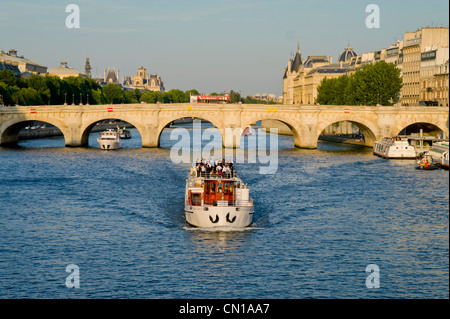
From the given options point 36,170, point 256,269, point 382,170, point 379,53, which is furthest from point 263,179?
point 379,53

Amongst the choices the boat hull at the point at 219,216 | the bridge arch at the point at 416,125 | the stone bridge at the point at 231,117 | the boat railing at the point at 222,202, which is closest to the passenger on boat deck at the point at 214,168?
the boat railing at the point at 222,202

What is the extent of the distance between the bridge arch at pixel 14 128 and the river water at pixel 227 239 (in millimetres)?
33832

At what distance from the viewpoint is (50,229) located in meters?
48.0

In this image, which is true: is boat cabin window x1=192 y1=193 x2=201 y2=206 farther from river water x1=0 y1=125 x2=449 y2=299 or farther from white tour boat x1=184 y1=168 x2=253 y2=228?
river water x1=0 y1=125 x2=449 y2=299

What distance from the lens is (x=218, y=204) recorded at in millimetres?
48000

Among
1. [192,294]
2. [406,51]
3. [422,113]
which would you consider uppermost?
[406,51]

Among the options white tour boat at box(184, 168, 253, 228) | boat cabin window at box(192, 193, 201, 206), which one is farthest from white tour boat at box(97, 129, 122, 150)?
boat cabin window at box(192, 193, 201, 206)

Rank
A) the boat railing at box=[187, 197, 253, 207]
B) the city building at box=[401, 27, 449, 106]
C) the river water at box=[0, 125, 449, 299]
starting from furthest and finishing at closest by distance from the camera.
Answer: the city building at box=[401, 27, 449, 106] → the boat railing at box=[187, 197, 253, 207] → the river water at box=[0, 125, 449, 299]

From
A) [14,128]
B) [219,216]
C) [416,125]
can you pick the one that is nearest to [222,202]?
[219,216]

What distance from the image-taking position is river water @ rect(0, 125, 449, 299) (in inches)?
1426

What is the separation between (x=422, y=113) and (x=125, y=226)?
7328 centimetres

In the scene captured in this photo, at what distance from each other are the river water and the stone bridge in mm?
33844

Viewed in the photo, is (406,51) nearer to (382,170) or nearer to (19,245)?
(382,170)

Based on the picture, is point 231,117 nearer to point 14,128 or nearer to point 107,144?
point 107,144
